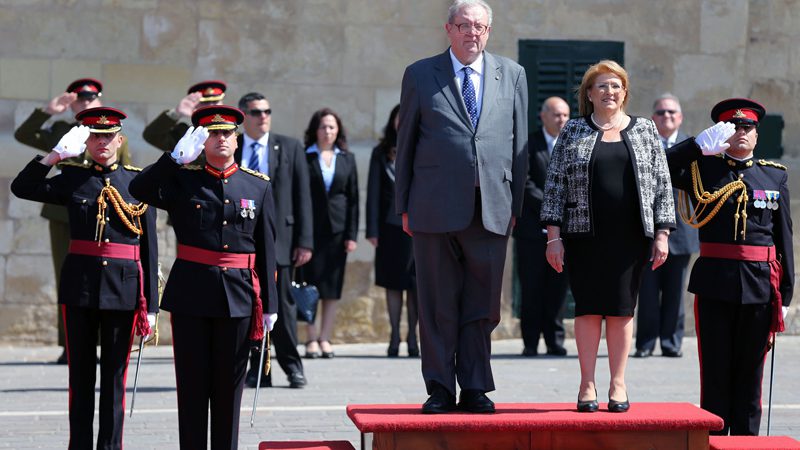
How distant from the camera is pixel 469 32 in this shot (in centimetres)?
713

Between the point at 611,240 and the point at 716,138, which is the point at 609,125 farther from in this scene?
the point at 716,138

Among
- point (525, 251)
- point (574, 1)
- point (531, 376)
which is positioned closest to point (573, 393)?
point (531, 376)

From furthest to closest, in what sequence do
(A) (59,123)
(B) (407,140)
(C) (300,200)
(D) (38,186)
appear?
(A) (59,123) < (C) (300,200) < (D) (38,186) < (B) (407,140)

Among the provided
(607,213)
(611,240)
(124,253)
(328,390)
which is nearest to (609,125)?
(607,213)

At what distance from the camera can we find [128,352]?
25.3ft

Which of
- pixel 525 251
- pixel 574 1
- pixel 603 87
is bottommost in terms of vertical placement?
pixel 525 251

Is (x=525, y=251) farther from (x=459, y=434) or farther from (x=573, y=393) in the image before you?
(x=459, y=434)

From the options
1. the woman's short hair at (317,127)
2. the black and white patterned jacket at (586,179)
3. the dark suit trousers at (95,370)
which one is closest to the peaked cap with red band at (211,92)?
the woman's short hair at (317,127)

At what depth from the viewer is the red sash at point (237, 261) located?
7.18 metres

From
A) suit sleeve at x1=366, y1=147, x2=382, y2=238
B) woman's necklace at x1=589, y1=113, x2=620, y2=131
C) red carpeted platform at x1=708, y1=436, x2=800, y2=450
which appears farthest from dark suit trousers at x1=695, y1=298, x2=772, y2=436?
suit sleeve at x1=366, y1=147, x2=382, y2=238

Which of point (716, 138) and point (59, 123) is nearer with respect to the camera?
point (716, 138)

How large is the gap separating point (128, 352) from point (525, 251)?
17.5 feet

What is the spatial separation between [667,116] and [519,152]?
507 centimetres

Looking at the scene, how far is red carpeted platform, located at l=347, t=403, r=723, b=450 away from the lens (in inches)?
265
